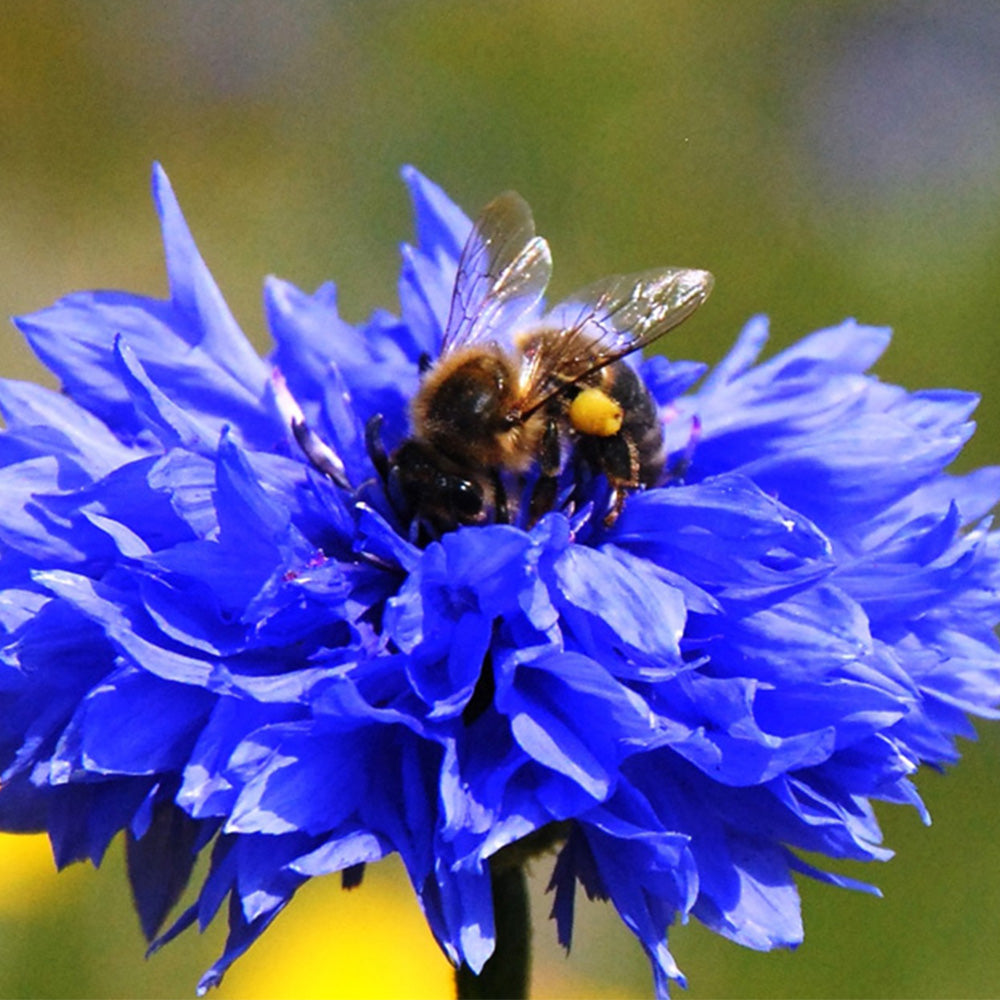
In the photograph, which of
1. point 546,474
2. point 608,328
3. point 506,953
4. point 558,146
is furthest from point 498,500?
point 558,146

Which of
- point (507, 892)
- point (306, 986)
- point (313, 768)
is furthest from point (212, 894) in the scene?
point (306, 986)

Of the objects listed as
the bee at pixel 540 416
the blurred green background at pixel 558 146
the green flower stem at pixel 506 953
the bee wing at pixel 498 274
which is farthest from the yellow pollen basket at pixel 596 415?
the blurred green background at pixel 558 146

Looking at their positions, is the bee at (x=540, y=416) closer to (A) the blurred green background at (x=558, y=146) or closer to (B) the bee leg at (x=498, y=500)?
(B) the bee leg at (x=498, y=500)

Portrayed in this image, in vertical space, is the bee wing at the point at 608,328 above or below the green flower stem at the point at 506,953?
above

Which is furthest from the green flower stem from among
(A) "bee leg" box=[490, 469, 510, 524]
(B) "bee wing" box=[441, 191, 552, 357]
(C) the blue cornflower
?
(B) "bee wing" box=[441, 191, 552, 357]

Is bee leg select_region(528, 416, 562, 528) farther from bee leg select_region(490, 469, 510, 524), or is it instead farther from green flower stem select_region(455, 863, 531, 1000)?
green flower stem select_region(455, 863, 531, 1000)

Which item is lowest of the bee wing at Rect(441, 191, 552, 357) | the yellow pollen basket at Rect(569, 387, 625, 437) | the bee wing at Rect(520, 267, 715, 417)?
the yellow pollen basket at Rect(569, 387, 625, 437)

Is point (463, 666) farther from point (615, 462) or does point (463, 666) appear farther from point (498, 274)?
point (498, 274)
